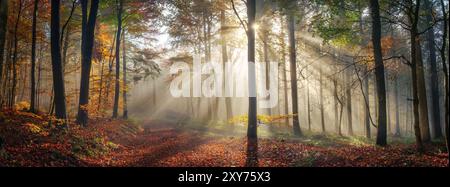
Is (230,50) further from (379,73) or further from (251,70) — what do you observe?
(379,73)

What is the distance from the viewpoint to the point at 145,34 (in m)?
27.6

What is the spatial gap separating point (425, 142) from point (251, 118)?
26.0 feet

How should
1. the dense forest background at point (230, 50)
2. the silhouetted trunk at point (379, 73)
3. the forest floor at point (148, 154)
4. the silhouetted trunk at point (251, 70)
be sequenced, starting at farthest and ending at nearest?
the silhouetted trunk at point (251, 70) < the silhouetted trunk at point (379, 73) < the dense forest background at point (230, 50) < the forest floor at point (148, 154)

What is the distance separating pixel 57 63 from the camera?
43.0 ft

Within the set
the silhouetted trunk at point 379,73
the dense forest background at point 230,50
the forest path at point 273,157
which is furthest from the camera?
the silhouetted trunk at point 379,73

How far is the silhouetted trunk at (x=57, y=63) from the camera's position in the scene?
1292 centimetres

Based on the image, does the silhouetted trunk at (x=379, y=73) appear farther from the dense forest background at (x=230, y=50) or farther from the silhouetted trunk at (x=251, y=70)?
the silhouetted trunk at (x=251, y=70)
